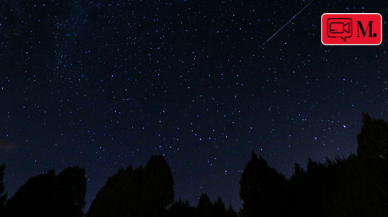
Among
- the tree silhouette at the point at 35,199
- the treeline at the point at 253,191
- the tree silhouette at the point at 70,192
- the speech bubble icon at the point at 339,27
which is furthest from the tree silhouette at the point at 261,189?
the tree silhouette at the point at 35,199

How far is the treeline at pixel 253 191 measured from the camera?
1126cm

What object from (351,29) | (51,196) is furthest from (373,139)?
(51,196)

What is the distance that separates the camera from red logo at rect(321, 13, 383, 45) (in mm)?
10195

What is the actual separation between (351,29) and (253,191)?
50.2 feet

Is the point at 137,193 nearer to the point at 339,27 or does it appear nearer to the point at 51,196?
the point at 51,196

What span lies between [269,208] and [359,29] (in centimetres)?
1529

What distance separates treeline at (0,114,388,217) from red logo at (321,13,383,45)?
16.9 ft

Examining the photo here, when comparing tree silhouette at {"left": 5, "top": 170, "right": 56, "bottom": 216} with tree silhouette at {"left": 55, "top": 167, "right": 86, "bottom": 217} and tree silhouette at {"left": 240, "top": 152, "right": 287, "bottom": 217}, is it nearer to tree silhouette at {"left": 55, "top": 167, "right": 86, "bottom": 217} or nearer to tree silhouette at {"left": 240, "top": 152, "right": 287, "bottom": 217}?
tree silhouette at {"left": 55, "top": 167, "right": 86, "bottom": 217}

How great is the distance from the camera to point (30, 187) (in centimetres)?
1608

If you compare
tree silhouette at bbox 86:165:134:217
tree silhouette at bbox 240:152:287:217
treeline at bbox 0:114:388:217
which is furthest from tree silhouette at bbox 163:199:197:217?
tree silhouette at bbox 240:152:287:217

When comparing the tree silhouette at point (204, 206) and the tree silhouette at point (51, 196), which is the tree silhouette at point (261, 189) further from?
the tree silhouette at point (51, 196)

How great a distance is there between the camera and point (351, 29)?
1045cm

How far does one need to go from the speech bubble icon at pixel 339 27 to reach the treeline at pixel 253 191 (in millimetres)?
5687

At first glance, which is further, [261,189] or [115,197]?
[261,189]
